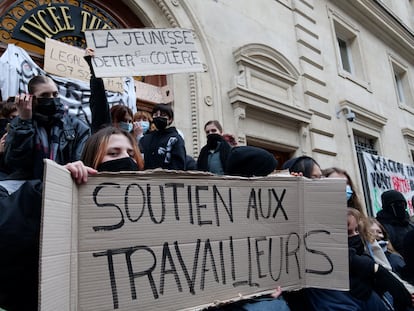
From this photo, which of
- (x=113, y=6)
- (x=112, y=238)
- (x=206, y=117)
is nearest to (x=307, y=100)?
(x=206, y=117)

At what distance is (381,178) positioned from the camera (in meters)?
7.11

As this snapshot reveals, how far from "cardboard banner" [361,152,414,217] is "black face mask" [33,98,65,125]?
244 inches

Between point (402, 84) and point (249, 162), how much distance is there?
41.1ft

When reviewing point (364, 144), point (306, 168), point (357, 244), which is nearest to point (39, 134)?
point (306, 168)

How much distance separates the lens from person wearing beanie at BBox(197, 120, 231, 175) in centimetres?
270

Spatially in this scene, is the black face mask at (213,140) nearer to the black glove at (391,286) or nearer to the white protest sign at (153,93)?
the black glove at (391,286)

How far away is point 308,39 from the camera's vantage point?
299 inches

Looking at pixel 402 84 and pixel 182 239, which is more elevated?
pixel 402 84

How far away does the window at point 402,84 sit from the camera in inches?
460

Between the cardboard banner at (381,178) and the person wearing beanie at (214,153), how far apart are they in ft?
16.0

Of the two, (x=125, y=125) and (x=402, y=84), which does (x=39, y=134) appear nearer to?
(x=125, y=125)

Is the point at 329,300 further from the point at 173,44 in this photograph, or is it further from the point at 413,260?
the point at 173,44

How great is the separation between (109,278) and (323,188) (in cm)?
103

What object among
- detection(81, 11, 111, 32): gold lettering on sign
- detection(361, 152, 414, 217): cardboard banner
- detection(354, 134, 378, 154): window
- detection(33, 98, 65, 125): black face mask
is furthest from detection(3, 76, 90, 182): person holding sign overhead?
detection(354, 134, 378, 154): window
